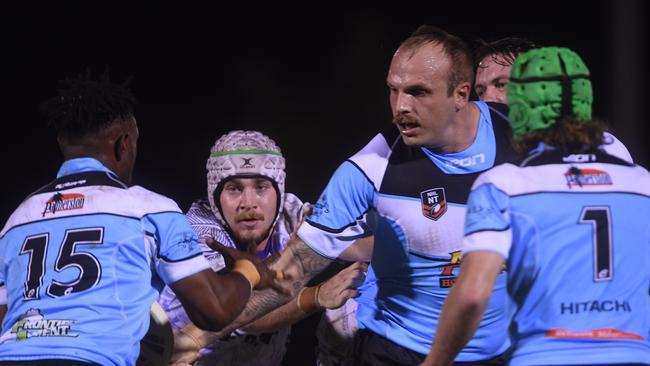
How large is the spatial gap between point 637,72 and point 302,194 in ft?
9.36

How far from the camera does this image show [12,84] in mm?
5984

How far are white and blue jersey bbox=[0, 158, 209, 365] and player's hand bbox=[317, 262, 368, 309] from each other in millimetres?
1232

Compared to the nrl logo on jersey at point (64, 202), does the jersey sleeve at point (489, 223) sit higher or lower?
lower

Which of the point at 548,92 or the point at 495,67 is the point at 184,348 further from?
the point at 548,92

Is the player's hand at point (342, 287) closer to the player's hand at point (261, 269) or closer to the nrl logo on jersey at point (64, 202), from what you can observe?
the player's hand at point (261, 269)

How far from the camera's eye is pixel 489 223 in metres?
3.00

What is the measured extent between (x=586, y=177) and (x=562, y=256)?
0.82 feet

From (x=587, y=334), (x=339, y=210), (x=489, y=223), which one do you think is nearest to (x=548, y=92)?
(x=489, y=223)

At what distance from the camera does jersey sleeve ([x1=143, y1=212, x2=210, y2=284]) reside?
3.68 meters

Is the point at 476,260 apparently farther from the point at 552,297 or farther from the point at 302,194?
the point at 302,194

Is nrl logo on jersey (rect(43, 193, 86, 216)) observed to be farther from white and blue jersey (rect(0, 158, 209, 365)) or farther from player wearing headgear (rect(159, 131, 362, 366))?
player wearing headgear (rect(159, 131, 362, 366))

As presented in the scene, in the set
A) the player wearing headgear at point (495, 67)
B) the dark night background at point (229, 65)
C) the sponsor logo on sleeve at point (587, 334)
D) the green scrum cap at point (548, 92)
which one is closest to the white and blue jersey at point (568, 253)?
the sponsor logo on sleeve at point (587, 334)

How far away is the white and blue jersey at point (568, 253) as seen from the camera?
297cm

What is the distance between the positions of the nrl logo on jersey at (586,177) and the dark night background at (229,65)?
2.97 meters
